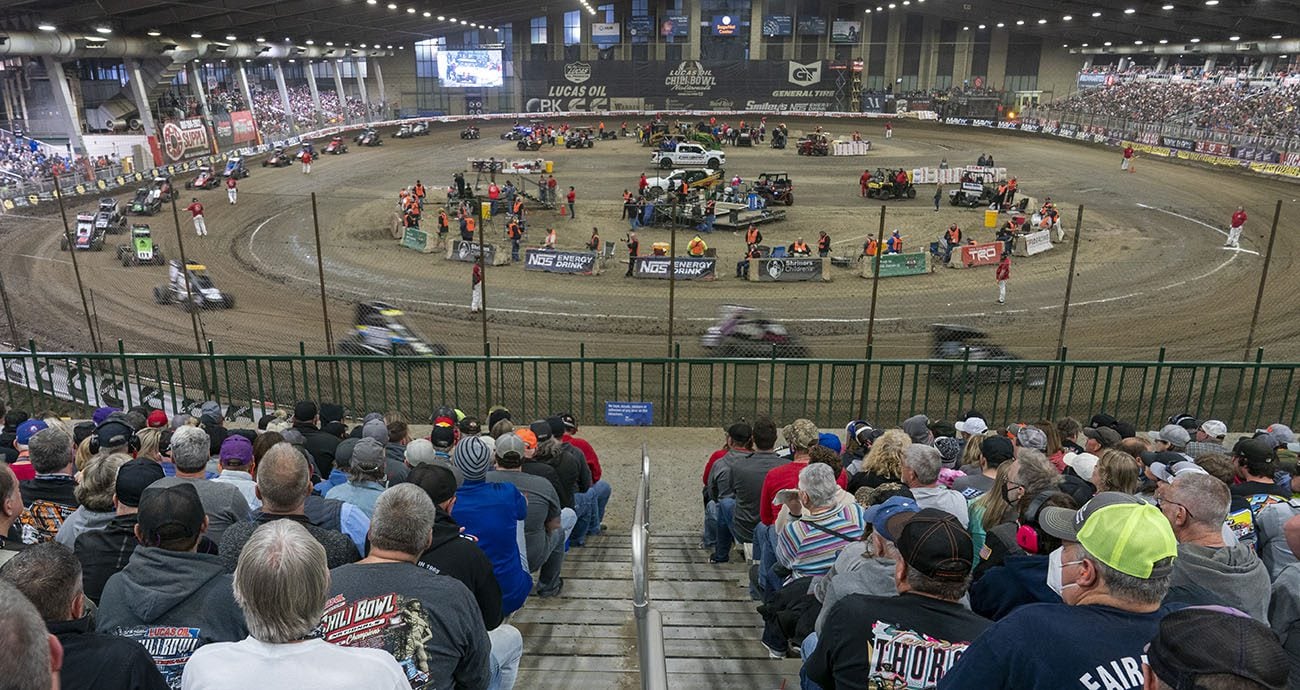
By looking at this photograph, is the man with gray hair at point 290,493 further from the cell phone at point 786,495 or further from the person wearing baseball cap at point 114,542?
the cell phone at point 786,495

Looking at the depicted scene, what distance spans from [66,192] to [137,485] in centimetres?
4572

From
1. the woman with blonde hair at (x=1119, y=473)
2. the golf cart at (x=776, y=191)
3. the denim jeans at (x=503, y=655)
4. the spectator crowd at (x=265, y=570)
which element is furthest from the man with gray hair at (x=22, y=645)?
the golf cart at (x=776, y=191)

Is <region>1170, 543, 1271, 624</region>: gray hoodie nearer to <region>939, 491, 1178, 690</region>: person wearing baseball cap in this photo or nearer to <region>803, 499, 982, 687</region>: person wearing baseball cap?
<region>939, 491, 1178, 690</region>: person wearing baseball cap

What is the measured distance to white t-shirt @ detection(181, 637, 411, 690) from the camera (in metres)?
2.75

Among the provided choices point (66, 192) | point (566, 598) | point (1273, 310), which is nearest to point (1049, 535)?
point (566, 598)

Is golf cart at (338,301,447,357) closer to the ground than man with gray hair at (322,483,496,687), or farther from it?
closer to the ground

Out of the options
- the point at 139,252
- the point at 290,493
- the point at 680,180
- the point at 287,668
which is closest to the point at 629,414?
the point at 290,493

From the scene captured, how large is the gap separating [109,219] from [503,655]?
116ft

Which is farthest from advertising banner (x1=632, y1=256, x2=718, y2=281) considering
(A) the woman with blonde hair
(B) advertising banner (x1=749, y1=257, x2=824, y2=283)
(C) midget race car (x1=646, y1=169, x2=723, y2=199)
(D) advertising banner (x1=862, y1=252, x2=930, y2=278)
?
(A) the woman with blonde hair

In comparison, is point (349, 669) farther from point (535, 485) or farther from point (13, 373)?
point (13, 373)

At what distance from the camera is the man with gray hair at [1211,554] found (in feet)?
13.4

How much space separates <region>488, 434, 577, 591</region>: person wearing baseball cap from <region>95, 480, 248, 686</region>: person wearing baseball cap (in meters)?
2.59

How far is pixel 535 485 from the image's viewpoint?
259 inches

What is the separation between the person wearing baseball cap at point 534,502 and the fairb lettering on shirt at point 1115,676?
4253mm
